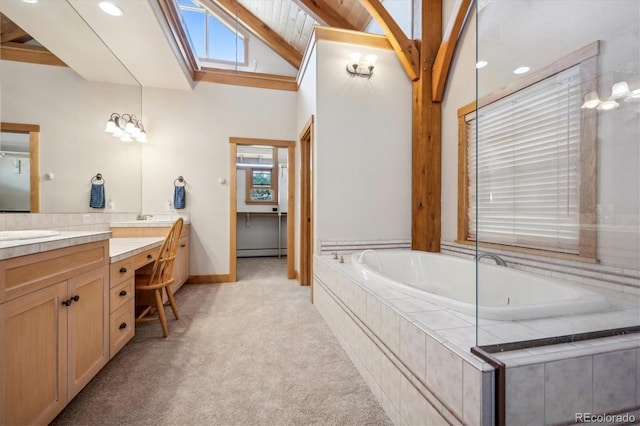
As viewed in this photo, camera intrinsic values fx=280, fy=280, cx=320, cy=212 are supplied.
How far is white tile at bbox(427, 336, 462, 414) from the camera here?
93cm

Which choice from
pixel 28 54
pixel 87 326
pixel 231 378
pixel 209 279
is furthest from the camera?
pixel 209 279

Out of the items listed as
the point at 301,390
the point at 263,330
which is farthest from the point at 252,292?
the point at 301,390

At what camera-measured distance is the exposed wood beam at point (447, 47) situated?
2467 mm

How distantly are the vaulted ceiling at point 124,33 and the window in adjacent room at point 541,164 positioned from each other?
2.63 metres

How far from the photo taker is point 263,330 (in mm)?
2307

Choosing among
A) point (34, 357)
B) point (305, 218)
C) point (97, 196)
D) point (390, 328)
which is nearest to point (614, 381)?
point (390, 328)

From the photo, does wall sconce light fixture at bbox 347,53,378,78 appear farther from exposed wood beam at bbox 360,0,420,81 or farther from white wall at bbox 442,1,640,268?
white wall at bbox 442,1,640,268

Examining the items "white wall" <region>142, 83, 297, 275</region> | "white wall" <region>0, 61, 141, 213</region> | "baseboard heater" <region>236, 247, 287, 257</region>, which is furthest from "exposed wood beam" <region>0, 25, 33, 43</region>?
"baseboard heater" <region>236, 247, 287, 257</region>

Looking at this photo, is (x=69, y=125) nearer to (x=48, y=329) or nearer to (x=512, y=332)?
(x=48, y=329)

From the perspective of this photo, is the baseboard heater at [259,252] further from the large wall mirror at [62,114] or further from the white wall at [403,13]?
the white wall at [403,13]

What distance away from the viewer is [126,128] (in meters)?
3.09

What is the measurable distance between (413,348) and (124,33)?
11.4 feet

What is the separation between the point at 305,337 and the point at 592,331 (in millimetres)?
1688

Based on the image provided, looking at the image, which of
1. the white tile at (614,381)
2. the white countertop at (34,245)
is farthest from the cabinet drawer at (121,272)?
the white tile at (614,381)
